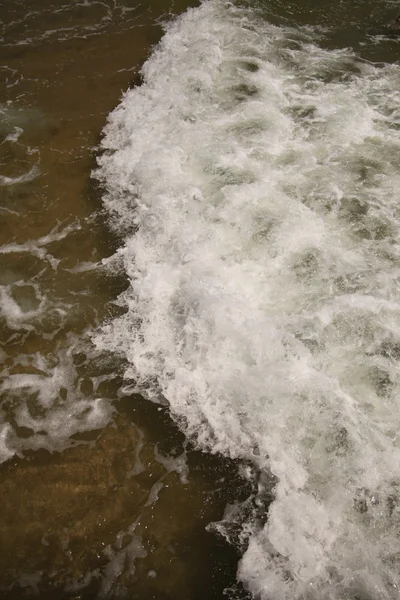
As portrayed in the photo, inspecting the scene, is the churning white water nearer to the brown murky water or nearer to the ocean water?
the ocean water

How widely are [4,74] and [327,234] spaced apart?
658 cm

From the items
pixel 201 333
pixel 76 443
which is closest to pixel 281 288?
pixel 201 333

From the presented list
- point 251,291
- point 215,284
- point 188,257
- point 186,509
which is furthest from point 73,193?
point 186,509

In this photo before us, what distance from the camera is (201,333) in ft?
12.5

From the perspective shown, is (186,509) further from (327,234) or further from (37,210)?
(37,210)

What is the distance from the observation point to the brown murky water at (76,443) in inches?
109

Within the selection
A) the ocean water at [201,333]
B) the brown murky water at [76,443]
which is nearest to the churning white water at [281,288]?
the ocean water at [201,333]

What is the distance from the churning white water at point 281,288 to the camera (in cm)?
284

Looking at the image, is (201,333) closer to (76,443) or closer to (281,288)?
(281,288)

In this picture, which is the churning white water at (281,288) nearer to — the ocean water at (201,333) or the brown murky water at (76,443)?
the ocean water at (201,333)

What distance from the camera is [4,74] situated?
23.9ft

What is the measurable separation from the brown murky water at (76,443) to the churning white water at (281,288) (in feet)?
0.88

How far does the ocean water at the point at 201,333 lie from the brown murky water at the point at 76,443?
2cm

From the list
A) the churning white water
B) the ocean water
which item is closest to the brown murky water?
the ocean water
